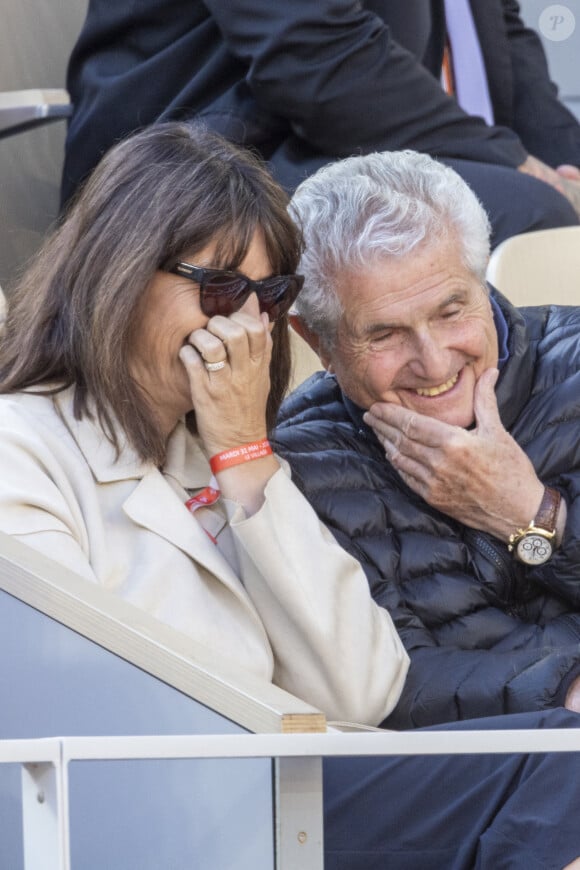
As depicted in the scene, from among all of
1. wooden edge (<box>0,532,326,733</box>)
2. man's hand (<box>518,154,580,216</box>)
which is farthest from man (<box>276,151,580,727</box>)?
man's hand (<box>518,154,580,216</box>)

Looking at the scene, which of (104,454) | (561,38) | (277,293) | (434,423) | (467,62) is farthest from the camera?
(561,38)

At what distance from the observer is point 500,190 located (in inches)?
130

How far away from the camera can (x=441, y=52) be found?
3.76m

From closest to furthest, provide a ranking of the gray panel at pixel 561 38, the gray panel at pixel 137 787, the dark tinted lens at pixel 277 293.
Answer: the gray panel at pixel 137 787, the dark tinted lens at pixel 277 293, the gray panel at pixel 561 38

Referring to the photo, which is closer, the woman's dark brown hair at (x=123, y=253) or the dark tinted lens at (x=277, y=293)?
the woman's dark brown hair at (x=123, y=253)

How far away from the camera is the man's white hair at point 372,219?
248 centimetres

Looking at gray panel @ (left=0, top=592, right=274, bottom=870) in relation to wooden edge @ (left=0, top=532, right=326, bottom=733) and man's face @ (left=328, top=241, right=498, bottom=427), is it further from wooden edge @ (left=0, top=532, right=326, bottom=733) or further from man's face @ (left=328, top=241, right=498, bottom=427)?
man's face @ (left=328, top=241, right=498, bottom=427)

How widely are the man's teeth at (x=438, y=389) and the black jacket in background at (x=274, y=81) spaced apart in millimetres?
871

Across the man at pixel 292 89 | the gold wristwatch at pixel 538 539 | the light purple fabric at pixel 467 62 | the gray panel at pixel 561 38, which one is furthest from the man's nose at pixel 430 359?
the gray panel at pixel 561 38

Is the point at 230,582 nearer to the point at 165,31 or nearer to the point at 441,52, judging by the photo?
the point at 165,31

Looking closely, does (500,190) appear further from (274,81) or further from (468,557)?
(468,557)

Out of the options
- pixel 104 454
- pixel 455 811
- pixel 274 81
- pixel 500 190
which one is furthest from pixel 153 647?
pixel 500 190

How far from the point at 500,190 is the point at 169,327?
1.39 metres

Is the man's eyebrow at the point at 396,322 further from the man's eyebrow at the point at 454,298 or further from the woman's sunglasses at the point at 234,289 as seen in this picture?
the woman's sunglasses at the point at 234,289
